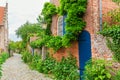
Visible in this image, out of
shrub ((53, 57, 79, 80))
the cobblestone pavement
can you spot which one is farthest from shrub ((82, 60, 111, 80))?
the cobblestone pavement

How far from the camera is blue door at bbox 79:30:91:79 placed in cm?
1307

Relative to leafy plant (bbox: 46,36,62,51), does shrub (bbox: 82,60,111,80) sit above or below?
below

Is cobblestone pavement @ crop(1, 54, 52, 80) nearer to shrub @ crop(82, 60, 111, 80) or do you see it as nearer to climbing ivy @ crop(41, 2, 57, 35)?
climbing ivy @ crop(41, 2, 57, 35)

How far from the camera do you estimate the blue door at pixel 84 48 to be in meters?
13.1

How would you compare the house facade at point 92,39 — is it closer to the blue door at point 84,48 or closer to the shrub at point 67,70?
the blue door at point 84,48

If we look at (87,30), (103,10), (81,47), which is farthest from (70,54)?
(103,10)

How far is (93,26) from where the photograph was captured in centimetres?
1271

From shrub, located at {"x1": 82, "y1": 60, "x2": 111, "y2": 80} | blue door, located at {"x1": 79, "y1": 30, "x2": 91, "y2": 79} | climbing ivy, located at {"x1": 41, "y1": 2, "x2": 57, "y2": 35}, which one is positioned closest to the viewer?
shrub, located at {"x1": 82, "y1": 60, "x2": 111, "y2": 80}

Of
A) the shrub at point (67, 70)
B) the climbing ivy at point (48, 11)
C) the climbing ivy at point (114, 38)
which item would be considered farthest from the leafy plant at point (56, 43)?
the climbing ivy at point (114, 38)

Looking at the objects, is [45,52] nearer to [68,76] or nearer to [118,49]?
[68,76]

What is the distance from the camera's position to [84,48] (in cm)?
1342

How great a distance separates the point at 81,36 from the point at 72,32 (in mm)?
589

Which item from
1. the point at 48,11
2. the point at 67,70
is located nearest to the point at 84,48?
the point at 67,70

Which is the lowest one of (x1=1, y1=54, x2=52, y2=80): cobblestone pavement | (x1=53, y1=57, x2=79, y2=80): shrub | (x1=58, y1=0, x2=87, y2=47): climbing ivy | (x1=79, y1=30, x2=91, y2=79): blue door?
(x1=1, y1=54, x2=52, y2=80): cobblestone pavement
